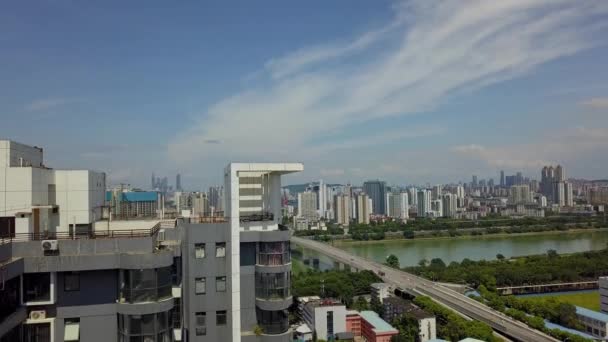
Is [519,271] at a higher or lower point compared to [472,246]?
higher

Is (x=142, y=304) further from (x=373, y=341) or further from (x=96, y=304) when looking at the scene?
(x=373, y=341)

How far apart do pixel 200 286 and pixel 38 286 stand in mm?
1305

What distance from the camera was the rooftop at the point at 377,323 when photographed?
1412cm

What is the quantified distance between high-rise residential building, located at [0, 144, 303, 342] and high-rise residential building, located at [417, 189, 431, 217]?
64.1m

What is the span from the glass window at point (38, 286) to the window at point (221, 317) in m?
1.42

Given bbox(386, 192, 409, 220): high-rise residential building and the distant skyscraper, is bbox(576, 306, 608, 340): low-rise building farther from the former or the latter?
bbox(386, 192, 409, 220): high-rise residential building

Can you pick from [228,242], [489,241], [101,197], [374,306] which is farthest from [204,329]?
[489,241]

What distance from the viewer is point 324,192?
7131cm

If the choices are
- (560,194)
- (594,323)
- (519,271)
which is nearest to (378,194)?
(560,194)

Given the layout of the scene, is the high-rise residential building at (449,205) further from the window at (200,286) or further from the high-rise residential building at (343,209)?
the window at (200,286)

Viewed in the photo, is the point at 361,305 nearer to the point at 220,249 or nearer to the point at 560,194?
the point at 220,249

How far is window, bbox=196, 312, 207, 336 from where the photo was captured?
3.83 m

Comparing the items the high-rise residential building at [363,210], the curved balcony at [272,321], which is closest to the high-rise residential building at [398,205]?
the high-rise residential building at [363,210]

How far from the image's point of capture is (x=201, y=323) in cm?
385
